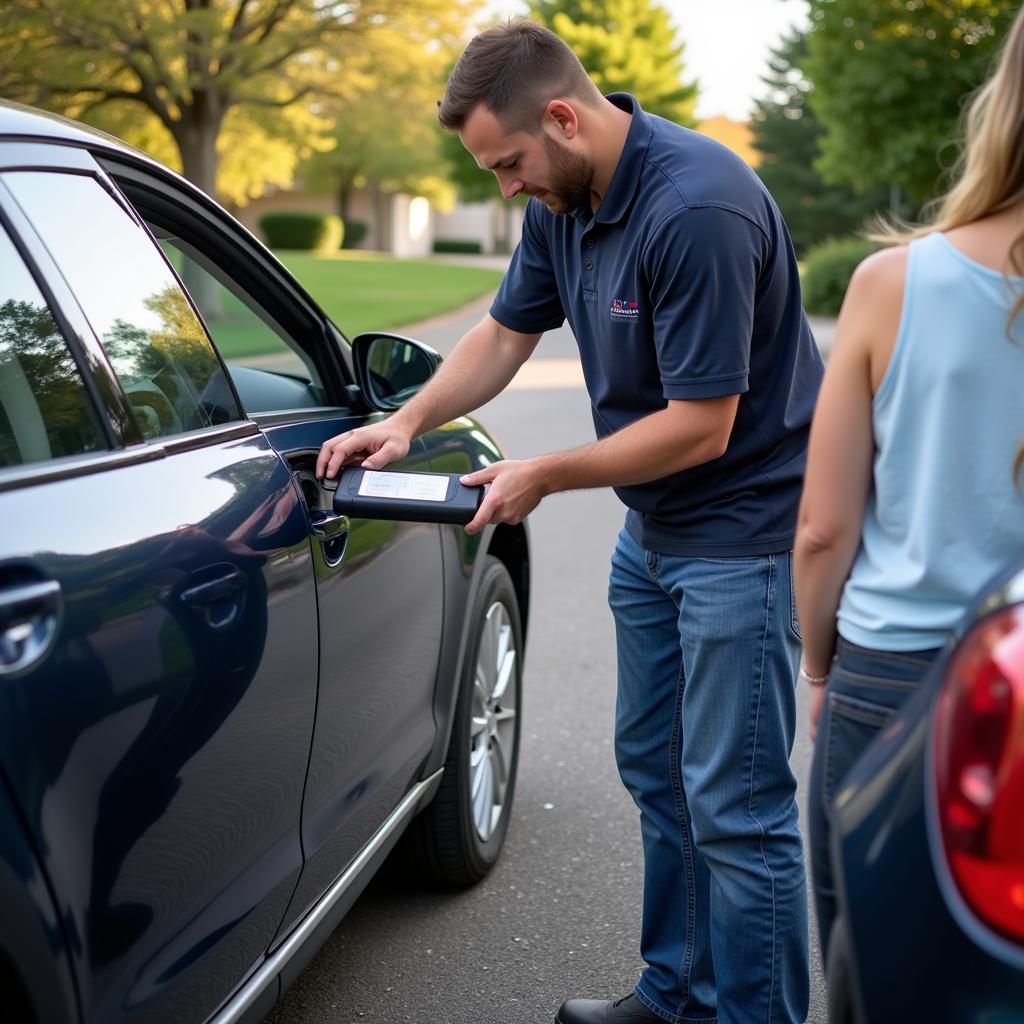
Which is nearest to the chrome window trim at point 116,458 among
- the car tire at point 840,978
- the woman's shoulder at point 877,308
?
A: the woman's shoulder at point 877,308

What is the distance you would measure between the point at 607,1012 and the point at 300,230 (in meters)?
57.4

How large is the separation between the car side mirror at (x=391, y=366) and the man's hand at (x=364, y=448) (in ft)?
1.14

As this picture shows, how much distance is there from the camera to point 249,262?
2922 millimetres

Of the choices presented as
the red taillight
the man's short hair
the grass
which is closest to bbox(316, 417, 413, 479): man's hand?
the man's short hair

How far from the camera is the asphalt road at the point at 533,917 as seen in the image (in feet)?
10.5

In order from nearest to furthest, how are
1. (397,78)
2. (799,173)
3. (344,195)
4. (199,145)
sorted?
(199,145), (397,78), (799,173), (344,195)

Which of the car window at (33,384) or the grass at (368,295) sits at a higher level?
the car window at (33,384)

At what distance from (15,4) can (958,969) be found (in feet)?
68.1

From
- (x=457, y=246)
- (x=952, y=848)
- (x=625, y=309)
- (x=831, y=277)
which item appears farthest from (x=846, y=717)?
A: (x=457, y=246)

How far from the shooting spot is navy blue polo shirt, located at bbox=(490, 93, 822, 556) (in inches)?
96.9

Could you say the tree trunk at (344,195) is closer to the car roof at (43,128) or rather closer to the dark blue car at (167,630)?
the dark blue car at (167,630)

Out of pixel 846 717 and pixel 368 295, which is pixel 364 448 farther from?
pixel 368 295

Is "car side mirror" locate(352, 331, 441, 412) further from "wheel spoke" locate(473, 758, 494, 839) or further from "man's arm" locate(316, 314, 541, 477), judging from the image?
"wheel spoke" locate(473, 758, 494, 839)

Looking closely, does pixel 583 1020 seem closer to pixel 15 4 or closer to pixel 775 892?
pixel 775 892
